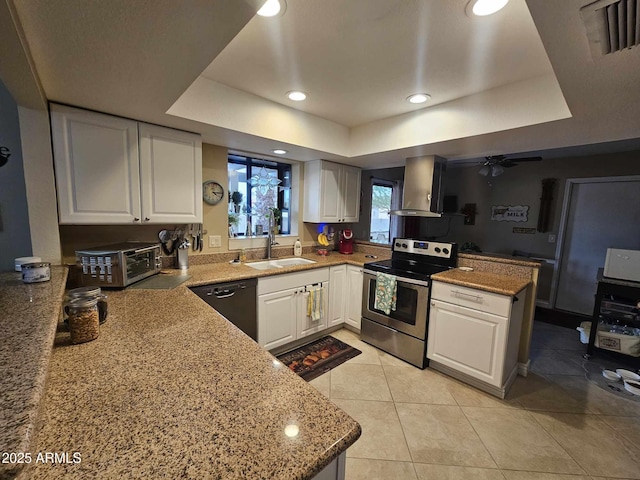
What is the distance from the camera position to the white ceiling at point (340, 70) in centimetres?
94

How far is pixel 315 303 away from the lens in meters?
2.81

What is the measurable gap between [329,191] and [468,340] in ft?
6.86

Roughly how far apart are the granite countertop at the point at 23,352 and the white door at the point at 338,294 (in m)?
2.23

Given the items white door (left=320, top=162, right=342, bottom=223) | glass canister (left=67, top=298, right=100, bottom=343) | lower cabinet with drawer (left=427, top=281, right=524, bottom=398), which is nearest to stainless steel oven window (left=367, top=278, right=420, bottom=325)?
lower cabinet with drawer (left=427, top=281, right=524, bottom=398)

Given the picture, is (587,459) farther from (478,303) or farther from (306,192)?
(306,192)

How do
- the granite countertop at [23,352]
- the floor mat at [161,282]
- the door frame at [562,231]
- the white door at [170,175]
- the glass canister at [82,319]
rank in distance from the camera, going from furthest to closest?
the door frame at [562,231], the white door at [170,175], the floor mat at [161,282], the glass canister at [82,319], the granite countertop at [23,352]

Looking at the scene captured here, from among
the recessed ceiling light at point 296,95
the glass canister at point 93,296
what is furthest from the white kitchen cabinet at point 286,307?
the recessed ceiling light at point 296,95

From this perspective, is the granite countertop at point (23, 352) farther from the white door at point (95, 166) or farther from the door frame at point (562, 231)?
the door frame at point (562, 231)

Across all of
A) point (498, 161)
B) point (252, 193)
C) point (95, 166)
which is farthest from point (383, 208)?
point (95, 166)

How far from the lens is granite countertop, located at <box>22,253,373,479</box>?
571 millimetres

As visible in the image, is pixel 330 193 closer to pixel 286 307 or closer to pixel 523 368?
pixel 286 307

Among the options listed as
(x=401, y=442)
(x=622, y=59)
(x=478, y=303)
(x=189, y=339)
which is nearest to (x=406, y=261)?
(x=478, y=303)

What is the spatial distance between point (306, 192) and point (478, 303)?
2.17 metres

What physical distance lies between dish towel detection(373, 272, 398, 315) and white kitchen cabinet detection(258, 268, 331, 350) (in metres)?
0.58
